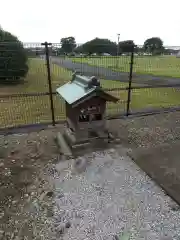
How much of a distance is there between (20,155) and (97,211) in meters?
1.86

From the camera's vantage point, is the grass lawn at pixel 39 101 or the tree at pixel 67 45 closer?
the tree at pixel 67 45

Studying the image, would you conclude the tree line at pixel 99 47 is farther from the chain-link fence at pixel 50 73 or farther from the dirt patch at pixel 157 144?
the dirt patch at pixel 157 144

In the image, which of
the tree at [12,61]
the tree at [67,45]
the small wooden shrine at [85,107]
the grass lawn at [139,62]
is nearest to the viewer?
the small wooden shrine at [85,107]

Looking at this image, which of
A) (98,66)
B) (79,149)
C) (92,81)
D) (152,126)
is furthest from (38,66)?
(152,126)

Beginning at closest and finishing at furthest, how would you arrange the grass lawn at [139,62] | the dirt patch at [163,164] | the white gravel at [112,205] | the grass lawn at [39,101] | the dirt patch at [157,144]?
the white gravel at [112,205] → the dirt patch at [163,164] → the dirt patch at [157,144] → the grass lawn at [139,62] → the grass lawn at [39,101]

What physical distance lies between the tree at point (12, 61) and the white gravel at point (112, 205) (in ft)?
8.78

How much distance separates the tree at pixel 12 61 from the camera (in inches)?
170

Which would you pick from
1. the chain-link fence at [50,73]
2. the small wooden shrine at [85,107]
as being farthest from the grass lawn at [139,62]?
the small wooden shrine at [85,107]

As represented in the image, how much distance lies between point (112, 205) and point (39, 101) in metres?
5.36

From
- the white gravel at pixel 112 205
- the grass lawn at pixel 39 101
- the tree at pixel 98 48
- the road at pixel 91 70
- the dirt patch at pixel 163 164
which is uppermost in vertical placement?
the tree at pixel 98 48

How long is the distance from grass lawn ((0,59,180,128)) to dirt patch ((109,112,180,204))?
1.15 metres

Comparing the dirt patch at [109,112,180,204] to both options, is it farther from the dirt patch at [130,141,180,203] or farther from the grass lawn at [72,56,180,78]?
the grass lawn at [72,56,180,78]

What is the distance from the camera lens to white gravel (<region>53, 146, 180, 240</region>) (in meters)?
2.16

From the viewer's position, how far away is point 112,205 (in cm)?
250
